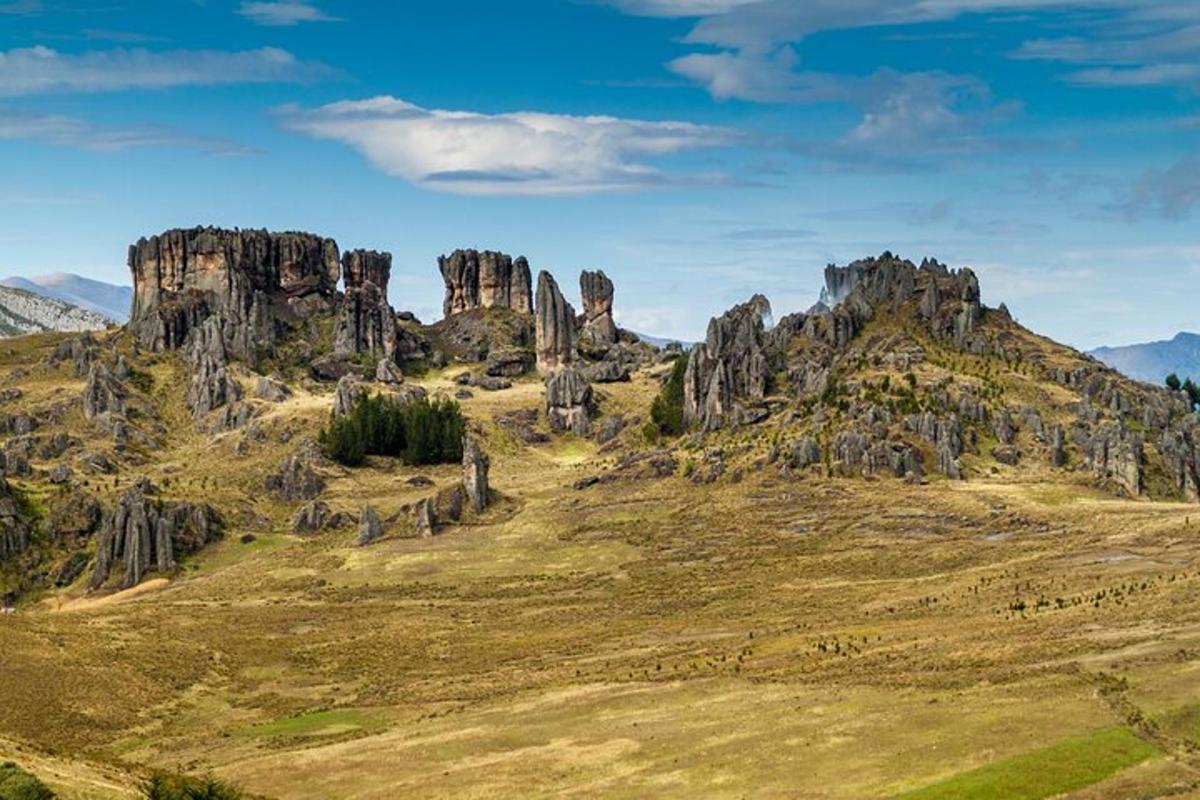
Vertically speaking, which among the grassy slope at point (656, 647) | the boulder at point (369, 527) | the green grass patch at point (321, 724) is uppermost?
the boulder at point (369, 527)

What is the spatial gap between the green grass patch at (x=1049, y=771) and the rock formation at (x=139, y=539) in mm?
127218

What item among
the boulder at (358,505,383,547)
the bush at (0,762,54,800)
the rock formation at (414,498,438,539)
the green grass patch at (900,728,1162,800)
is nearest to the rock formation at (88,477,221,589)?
the boulder at (358,505,383,547)

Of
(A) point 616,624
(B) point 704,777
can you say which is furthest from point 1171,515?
(B) point 704,777

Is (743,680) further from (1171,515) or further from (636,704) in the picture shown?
(1171,515)

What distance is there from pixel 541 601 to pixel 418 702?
4208 centimetres

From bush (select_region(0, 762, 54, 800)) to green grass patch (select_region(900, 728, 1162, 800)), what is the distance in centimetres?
3760

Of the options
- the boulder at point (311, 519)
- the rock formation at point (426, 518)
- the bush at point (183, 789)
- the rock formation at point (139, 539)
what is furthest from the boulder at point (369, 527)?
the bush at point (183, 789)

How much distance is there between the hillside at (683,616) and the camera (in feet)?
233

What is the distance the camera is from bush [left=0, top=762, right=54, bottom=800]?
53.7m

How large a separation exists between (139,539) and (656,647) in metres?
85.3

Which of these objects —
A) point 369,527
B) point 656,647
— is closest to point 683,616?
point 656,647

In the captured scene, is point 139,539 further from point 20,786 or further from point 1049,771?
point 1049,771

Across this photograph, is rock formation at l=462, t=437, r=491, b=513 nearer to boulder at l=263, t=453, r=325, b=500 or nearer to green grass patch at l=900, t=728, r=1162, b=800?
boulder at l=263, t=453, r=325, b=500

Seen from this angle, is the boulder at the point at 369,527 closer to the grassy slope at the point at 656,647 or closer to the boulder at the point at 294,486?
the grassy slope at the point at 656,647
